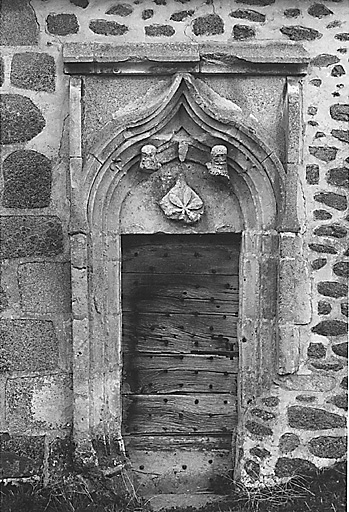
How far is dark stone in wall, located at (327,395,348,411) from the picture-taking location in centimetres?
482

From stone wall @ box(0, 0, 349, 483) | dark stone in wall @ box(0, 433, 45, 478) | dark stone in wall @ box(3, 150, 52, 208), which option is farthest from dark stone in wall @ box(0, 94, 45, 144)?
dark stone in wall @ box(0, 433, 45, 478)

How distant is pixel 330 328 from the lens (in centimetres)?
479

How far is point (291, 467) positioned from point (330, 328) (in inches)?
37.4

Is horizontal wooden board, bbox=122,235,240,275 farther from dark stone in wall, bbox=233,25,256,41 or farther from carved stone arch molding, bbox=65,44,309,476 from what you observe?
dark stone in wall, bbox=233,25,256,41

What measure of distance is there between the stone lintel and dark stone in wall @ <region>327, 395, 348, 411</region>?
83.2 inches

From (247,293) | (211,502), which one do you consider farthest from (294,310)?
(211,502)

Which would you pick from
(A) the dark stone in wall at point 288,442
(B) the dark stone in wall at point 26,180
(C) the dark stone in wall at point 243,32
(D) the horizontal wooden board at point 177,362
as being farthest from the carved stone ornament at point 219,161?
(A) the dark stone in wall at point 288,442

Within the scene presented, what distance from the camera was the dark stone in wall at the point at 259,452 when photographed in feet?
15.8

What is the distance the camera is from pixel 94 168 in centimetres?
461

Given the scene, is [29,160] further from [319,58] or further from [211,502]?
[211,502]

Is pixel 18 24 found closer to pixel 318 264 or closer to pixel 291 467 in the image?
pixel 318 264

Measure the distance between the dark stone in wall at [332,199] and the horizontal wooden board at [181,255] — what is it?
631 mm

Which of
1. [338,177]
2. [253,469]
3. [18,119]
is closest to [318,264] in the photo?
[338,177]

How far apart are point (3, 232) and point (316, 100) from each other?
2.19 m
